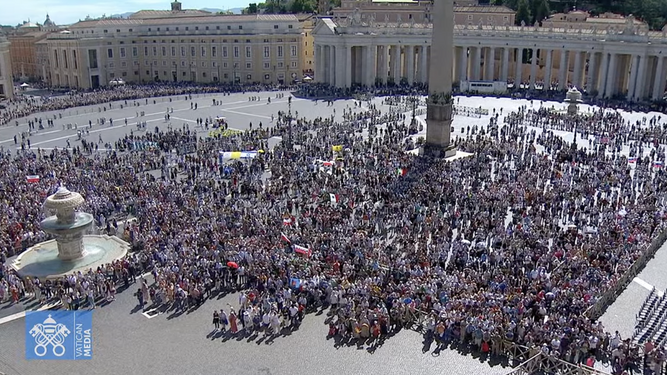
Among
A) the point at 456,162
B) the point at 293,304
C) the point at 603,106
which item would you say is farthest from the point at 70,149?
the point at 603,106

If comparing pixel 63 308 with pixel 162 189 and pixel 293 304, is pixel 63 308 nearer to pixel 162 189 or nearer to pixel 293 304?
pixel 293 304

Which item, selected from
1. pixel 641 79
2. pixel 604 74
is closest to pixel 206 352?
pixel 641 79

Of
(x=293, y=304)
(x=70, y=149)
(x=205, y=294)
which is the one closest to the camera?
(x=293, y=304)

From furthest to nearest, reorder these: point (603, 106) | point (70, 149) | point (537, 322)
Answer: point (603, 106)
point (70, 149)
point (537, 322)

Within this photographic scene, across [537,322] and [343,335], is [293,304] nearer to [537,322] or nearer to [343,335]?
[343,335]

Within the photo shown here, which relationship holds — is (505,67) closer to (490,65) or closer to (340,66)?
(490,65)

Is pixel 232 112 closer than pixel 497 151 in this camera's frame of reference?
No

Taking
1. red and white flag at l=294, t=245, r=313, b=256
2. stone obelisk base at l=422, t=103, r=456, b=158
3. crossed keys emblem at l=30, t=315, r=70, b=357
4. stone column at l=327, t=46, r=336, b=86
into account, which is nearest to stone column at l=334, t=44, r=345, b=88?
stone column at l=327, t=46, r=336, b=86
